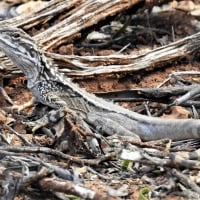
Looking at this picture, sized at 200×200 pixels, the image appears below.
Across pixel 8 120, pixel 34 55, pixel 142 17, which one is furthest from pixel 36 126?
pixel 142 17

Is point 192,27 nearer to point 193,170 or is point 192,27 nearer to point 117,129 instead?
point 117,129

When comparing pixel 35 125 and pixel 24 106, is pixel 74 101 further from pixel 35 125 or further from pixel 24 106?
pixel 35 125

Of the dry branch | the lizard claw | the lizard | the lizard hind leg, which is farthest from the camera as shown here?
the dry branch

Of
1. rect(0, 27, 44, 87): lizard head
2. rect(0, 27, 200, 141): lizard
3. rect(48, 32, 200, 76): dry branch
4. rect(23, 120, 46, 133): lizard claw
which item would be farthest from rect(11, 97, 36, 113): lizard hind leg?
rect(23, 120, 46, 133): lizard claw

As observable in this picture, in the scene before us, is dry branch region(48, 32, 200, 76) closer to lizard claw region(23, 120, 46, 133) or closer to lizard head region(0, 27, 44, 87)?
lizard head region(0, 27, 44, 87)

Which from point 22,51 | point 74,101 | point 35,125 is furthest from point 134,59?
point 35,125

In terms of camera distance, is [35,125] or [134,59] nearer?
[35,125]

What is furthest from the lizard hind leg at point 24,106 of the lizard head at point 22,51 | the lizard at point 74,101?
the lizard head at point 22,51
